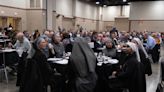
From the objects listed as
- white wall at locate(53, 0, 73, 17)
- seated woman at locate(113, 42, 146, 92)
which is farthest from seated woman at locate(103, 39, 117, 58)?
white wall at locate(53, 0, 73, 17)

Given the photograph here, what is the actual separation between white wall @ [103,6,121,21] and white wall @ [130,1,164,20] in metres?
4.51

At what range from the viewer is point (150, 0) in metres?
22.3

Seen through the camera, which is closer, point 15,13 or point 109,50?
point 109,50

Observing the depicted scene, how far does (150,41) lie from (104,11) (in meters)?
20.3

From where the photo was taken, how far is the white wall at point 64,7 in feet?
61.3

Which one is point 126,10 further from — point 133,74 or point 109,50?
point 133,74

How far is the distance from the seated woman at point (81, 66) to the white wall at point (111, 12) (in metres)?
24.9

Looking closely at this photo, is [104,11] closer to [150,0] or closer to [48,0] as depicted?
[150,0]

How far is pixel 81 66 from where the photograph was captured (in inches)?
137

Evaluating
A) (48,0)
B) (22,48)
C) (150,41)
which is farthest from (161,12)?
(22,48)

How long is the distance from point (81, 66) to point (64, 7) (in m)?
17.0

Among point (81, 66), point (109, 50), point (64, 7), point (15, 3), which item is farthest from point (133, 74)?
point (64, 7)

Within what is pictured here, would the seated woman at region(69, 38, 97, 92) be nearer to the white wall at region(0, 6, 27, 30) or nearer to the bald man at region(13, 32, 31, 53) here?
the bald man at region(13, 32, 31, 53)

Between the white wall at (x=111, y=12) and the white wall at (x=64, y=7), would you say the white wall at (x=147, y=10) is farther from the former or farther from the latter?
the white wall at (x=64, y=7)
